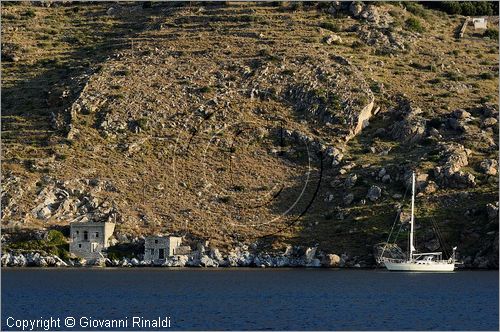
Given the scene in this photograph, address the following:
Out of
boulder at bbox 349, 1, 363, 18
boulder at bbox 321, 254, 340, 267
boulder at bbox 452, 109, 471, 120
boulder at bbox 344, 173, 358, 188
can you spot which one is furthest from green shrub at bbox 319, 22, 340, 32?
boulder at bbox 321, 254, 340, 267

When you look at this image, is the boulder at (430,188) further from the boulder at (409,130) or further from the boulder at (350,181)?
the boulder at (409,130)

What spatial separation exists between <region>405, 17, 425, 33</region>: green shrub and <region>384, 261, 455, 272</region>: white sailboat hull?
41472mm

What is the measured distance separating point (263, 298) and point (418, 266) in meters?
22.7

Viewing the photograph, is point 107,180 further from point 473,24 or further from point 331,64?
point 473,24

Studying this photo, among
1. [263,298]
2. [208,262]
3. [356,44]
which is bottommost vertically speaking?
[208,262]

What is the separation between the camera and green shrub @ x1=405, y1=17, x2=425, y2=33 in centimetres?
13625

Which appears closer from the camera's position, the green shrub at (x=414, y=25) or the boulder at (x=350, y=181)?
the boulder at (x=350, y=181)

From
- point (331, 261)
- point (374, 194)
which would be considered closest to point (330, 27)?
point (374, 194)

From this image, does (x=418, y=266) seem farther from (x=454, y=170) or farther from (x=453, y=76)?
(x=453, y=76)

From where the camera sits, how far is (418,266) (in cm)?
9894

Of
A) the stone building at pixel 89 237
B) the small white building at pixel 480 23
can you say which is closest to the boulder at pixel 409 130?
the stone building at pixel 89 237

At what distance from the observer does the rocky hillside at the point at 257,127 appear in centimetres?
10306

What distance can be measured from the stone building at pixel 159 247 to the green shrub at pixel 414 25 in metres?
43.5

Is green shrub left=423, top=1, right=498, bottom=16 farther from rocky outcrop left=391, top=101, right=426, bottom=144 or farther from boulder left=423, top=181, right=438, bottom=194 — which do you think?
boulder left=423, top=181, right=438, bottom=194
